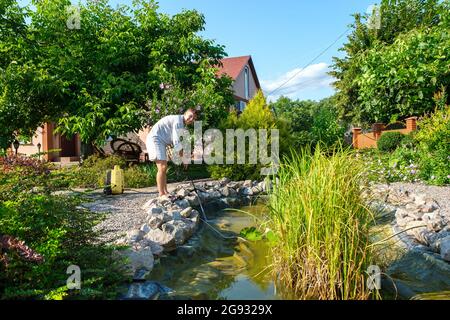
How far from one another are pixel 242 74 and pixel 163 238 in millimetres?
23429

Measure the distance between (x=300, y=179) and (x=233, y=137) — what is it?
509cm

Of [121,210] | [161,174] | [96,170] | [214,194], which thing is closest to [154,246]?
[121,210]

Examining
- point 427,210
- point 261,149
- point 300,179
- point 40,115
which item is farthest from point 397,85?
point 40,115

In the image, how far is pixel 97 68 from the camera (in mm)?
9078

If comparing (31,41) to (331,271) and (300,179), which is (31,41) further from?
(331,271)

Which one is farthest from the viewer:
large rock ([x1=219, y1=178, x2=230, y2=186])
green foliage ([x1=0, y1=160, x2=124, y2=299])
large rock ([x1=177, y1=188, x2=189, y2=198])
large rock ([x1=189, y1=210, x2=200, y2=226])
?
large rock ([x1=219, y1=178, x2=230, y2=186])

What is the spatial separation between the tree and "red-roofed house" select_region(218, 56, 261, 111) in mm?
14355

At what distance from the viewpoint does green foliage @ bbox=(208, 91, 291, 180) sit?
7.74 m

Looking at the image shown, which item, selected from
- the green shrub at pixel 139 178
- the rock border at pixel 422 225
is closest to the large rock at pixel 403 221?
the rock border at pixel 422 225

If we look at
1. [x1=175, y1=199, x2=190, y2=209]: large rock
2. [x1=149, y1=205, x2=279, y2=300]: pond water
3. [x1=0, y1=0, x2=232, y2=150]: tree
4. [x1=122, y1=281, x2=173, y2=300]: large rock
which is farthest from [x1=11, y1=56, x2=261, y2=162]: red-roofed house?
[x1=122, y1=281, x2=173, y2=300]: large rock

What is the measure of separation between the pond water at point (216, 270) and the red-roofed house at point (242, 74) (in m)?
20.7

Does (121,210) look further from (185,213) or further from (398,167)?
(398,167)

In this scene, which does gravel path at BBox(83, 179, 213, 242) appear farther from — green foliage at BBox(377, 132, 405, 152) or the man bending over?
green foliage at BBox(377, 132, 405, 152)
